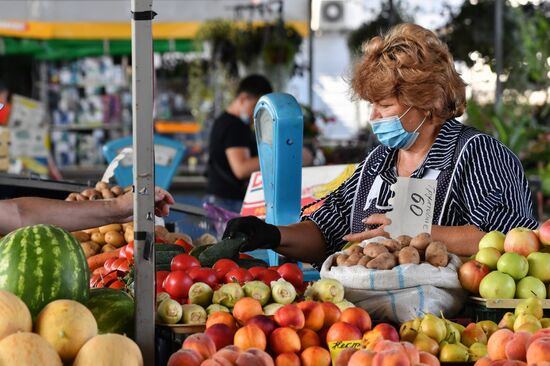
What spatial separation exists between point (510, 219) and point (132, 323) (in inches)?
60.2

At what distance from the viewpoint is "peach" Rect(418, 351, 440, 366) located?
2303 millimetres

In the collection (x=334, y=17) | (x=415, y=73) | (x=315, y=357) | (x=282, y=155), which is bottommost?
(x=315, y=357)

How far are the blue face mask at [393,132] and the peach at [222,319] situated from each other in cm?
135

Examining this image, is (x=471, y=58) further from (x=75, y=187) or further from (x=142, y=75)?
(x=142, y=75)

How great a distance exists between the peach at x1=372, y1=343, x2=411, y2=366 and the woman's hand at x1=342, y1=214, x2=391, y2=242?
1306 mm

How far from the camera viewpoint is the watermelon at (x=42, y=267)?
8.26ft

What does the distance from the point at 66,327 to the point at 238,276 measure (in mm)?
798

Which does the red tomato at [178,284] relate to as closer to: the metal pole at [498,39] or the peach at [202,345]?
the peach at [202,345]

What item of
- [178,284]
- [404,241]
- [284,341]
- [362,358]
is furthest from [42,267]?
[404,241]

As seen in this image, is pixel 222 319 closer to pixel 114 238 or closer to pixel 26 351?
pixel 26 351

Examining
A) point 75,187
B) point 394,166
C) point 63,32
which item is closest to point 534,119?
point 63,32

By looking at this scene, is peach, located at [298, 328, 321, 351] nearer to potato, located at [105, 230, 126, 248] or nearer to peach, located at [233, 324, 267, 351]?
peach, located at [233, 324, 267, 351]

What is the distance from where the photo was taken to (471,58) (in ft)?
32.2

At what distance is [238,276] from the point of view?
2.96 meters
